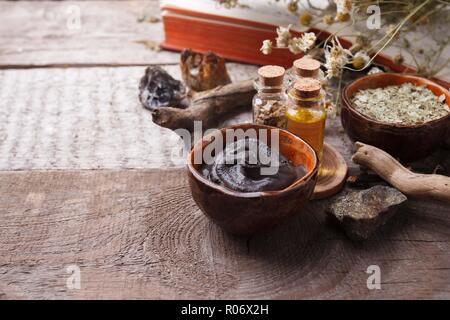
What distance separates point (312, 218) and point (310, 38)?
33cm

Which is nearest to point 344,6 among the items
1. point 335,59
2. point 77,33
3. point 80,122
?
point 335,59

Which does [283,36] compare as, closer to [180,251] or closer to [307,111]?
[307,111]

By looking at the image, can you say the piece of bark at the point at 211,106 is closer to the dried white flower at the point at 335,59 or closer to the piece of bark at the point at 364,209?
the dried white flower at the point at 335,59

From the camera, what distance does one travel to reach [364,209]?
85cm

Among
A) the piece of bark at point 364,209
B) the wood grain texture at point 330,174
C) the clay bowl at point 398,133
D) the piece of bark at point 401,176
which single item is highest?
the clay bowl at point 398,133

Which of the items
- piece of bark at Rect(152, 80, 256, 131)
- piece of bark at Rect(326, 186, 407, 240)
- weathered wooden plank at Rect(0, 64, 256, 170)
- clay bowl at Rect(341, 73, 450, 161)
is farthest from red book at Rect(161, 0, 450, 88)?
piece of bark at Rect(326, 186, 407, 240)

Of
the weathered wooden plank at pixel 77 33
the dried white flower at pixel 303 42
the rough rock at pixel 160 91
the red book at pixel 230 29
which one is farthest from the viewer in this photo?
the weathered wooden plank at pixel 77 33

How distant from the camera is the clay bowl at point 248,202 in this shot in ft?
2.52

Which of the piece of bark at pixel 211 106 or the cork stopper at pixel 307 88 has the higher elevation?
the cork stopper at pixel 307 88

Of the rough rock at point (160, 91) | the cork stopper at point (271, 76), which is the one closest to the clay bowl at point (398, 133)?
the cork stopper at point (271, 76)

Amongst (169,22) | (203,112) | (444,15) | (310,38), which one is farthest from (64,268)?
(444,15)

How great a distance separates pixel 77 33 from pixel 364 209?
994 mm

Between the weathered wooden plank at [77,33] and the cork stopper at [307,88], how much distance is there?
1.82 feet

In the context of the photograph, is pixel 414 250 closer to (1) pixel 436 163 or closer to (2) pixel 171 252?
(1) pixel 436 163
